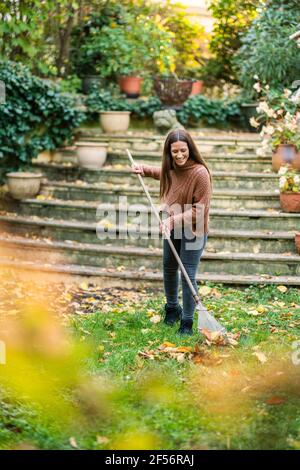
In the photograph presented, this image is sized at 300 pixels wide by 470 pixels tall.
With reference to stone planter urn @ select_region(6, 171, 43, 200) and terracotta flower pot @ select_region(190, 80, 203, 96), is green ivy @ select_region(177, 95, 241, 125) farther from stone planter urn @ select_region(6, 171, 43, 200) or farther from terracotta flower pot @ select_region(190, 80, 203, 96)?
stone planter urn @ select_region(6, 171, 43, 200)

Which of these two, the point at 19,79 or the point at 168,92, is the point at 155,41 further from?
the point at 19,79

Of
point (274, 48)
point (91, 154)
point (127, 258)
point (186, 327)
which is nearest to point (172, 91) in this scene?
point (274, 48)

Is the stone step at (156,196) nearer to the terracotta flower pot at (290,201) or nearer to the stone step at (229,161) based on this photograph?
the terracotta flower pot at (290,201)

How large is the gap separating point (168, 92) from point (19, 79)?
101 inches

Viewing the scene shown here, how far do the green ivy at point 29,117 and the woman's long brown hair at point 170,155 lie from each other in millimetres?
3472

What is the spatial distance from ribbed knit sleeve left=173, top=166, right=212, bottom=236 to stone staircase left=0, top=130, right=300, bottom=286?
183cm

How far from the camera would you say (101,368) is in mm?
4418

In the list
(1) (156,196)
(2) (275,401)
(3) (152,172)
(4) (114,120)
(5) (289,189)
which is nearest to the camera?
(2) (275,401)

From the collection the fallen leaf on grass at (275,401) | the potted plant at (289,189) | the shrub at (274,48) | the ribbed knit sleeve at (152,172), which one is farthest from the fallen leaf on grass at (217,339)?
the shrub at (274,48)

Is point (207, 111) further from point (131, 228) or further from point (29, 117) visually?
point (131, 228)

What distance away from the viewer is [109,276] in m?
6.83

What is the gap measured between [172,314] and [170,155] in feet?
4.13

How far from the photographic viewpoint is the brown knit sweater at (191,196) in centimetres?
486

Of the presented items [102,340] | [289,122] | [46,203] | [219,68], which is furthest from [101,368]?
[219,68]
